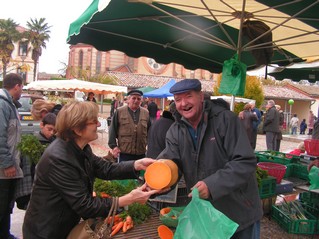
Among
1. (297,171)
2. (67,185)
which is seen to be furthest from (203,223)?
(297,171)

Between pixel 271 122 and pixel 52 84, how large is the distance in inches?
394

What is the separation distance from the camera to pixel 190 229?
5.96ft

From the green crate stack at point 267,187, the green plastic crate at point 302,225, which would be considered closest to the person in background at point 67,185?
Answer: the green crate stack at point 267,187

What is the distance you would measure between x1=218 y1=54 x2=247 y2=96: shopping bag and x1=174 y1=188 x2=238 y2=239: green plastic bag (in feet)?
7.21

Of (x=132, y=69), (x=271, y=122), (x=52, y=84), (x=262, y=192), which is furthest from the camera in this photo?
(x=132, y=69)

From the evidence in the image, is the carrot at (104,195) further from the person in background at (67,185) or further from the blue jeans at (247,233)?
the blue jeans at (247,233)

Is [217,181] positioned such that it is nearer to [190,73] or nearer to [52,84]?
[52,84]

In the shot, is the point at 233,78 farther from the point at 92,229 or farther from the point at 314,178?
the point at 92,229

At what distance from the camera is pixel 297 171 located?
16.0ft

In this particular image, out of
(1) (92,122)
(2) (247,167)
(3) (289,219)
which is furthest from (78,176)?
(3) (289,219)

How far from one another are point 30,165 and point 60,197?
1690 millimetres

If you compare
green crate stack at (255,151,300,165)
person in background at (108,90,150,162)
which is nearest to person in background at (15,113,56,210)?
person in background at (108,90,150,162)

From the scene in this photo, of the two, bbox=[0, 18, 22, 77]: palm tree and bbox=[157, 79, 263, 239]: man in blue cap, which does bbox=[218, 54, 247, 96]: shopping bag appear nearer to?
bbox=[157, 79, 263, 239]: man in blue cap

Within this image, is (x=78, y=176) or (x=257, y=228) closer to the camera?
(x=78, y=176)
